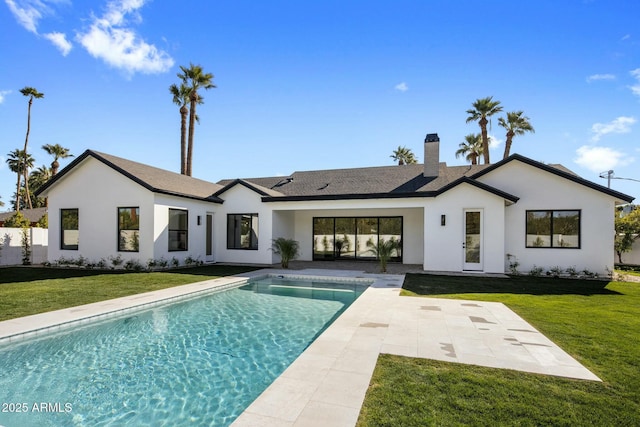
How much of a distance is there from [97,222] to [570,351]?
55.9 ft

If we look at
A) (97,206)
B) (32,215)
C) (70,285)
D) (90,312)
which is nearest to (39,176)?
(32,215)

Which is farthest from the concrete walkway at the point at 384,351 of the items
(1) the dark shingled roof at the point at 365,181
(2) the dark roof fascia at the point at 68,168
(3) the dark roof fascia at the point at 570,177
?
(2) the dark roof fascia at the point at 68,168

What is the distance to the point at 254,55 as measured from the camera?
1405cm

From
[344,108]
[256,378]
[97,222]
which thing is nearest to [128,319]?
[256,378]

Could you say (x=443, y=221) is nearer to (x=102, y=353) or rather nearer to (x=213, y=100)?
(x=102, y=353)

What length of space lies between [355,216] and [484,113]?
58.1ft

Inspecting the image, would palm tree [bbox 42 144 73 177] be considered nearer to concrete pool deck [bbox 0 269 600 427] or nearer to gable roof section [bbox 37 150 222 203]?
gable roof section [bbox 37 150 222 203]

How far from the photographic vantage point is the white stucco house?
12977mm

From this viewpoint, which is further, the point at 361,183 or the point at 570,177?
the point at 361,183

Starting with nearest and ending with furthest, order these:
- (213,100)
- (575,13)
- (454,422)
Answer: (454,422) < (575,13) < (213,100)

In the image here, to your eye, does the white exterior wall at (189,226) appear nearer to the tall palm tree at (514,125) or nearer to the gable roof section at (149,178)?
the gable roof section at (149,178)

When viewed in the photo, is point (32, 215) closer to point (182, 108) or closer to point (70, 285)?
point (182, 108)

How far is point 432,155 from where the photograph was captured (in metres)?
17.0

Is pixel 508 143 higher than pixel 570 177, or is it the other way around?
pixel 508 143
